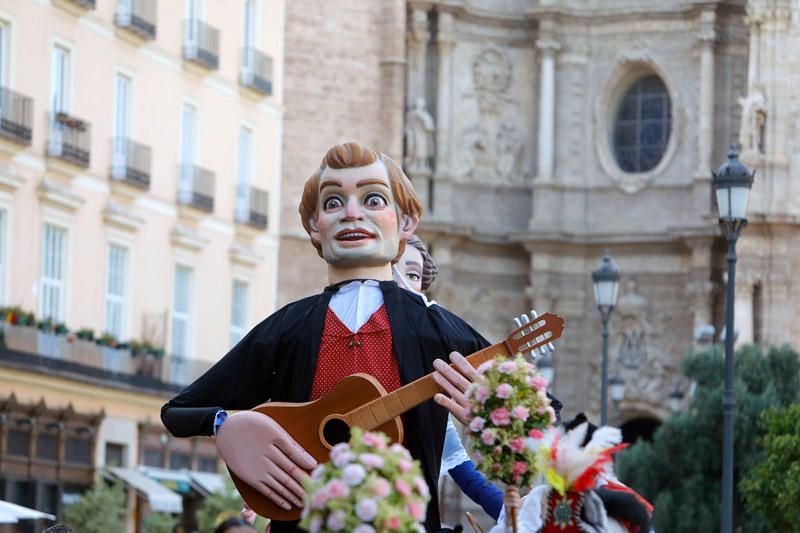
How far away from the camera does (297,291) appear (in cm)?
4259

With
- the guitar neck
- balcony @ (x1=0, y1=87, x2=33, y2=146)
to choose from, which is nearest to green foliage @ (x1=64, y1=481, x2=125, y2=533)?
balcony @ (x1=0, y1=87, x2=33, y2=146)

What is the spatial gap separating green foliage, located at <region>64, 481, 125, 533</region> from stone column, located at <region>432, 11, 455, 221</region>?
2095 centimetres

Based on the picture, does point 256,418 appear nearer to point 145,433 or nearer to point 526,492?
point 526,492

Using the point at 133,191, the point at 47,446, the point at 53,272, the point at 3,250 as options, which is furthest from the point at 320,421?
the point at 133,191

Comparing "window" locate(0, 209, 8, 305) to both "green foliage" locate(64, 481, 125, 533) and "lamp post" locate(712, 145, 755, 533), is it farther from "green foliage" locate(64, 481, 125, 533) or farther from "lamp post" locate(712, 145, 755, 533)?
"lamp post" locate(712, 145, 755, 533)

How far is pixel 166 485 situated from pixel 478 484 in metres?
25.2

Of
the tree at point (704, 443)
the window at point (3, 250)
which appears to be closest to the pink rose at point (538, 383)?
the window at point (3, 250)

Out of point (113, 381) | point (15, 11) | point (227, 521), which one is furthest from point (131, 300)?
point (227, 521)

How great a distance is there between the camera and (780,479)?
23.7 meters

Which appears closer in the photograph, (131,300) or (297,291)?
(131,300)

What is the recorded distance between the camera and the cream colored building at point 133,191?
95.3ft

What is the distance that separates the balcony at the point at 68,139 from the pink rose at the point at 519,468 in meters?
23.7

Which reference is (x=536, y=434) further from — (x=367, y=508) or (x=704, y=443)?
(x=704, y=443)

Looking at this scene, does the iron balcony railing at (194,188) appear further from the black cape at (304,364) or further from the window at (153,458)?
the black cape at (304,364)
